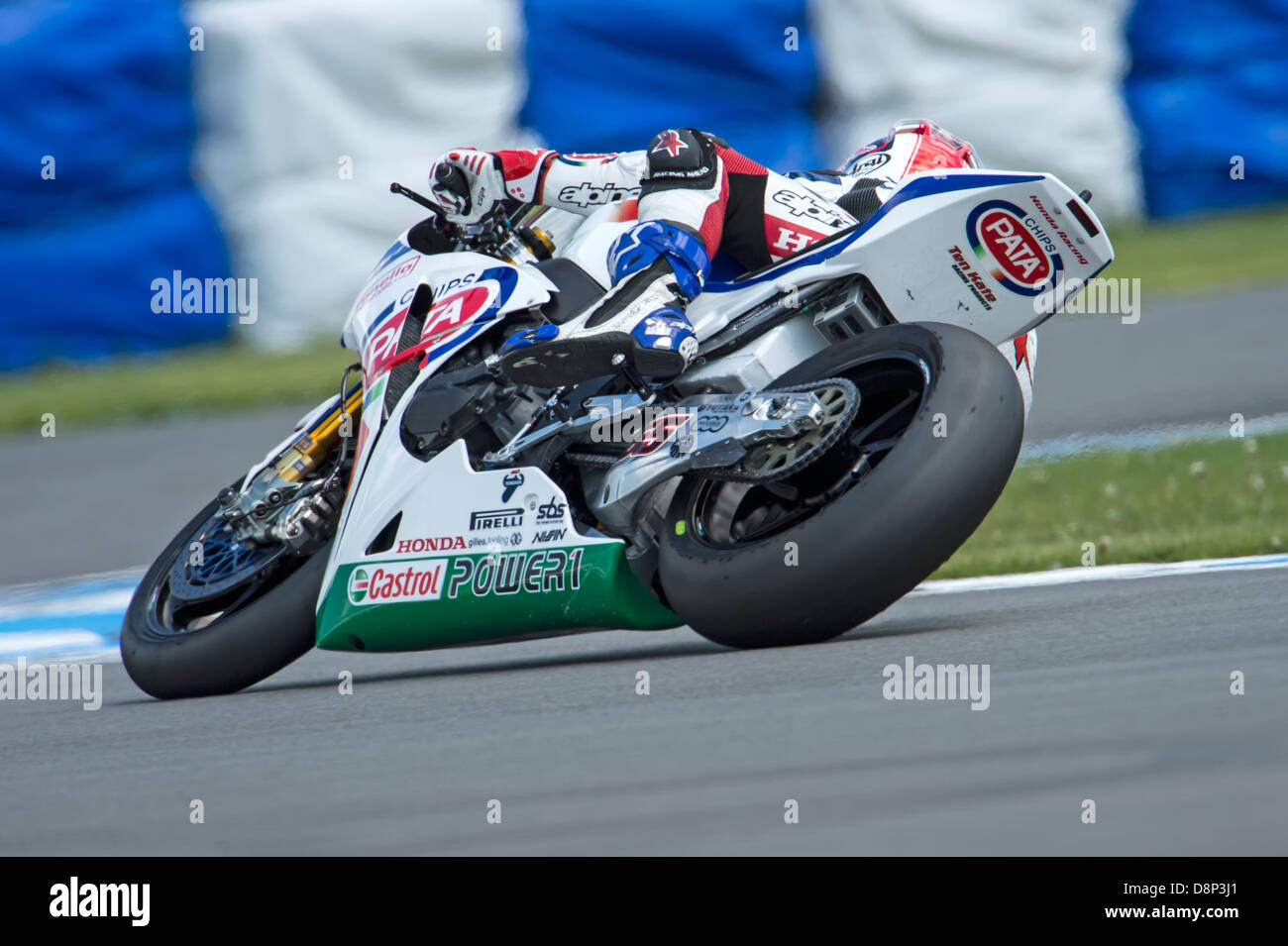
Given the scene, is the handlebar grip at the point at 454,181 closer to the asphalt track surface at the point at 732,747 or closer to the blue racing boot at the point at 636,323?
the blue racing boot at the point at 636,323

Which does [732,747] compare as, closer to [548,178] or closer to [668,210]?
[668,210]

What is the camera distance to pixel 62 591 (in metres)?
7.76

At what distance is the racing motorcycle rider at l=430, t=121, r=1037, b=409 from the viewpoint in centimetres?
459

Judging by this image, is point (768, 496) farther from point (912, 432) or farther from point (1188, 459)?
point (1188, 459)

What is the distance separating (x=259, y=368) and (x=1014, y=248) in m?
9.06

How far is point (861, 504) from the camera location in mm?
4113

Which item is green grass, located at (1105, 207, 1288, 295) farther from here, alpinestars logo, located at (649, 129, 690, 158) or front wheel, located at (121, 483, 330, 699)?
front wheel, located at (121, 483, 330, 699)

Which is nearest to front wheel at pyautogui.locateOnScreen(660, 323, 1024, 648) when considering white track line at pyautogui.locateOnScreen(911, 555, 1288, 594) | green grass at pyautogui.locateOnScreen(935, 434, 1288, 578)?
white track line at pyautogui.locateOnScreen(911, 555, 1288, 594)

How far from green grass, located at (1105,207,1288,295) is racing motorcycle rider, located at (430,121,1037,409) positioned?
755 centimetres

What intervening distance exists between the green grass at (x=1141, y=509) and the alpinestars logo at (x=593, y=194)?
202 centimetres

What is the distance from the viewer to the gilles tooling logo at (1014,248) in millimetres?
4434

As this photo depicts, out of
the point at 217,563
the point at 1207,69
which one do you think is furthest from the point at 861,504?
the point at 1207,69
